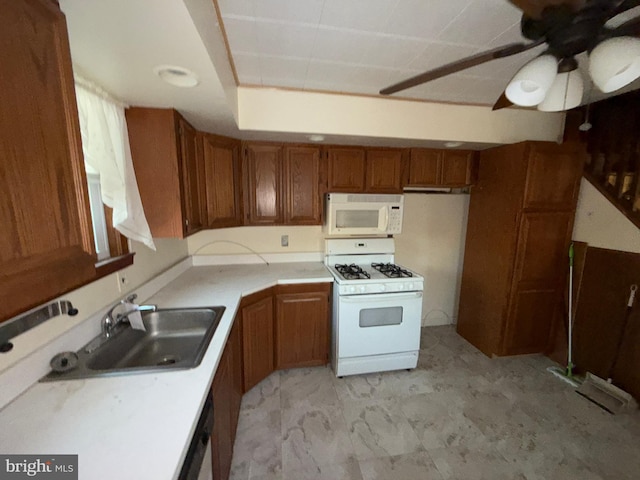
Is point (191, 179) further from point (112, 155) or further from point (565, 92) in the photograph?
point (565, 92)

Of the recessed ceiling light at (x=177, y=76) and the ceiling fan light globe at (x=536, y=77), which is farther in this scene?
the recessed ceiling light at (x=177, y=76)

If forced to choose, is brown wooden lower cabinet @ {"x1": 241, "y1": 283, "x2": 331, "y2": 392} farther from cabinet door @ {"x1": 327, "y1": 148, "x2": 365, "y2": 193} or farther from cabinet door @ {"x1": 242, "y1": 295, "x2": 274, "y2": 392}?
cabinet door @ {"x1": 327, "y1": 148, "x2": 365, "y2": 193}

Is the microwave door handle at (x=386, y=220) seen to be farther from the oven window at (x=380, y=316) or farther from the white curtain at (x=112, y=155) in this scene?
the white curtain at (x=112, y=155)

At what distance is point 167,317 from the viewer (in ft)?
5.11

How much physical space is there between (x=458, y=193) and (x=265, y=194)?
2210 mm

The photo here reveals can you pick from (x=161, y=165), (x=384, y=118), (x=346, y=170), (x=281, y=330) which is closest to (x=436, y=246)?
(x=346, y=170)

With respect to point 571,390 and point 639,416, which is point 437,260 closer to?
point 571,390

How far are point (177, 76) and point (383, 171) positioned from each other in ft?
6.14

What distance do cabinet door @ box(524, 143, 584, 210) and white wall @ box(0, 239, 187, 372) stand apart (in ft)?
10.2

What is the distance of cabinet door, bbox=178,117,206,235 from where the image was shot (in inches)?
66.4

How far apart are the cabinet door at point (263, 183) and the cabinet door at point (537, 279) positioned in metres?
2.25

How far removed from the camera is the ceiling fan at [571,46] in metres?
0.81

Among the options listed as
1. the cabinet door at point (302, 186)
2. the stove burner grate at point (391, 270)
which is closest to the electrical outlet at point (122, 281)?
the cabinet door at point (302, 186)

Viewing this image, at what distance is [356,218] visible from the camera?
2.51 meters
